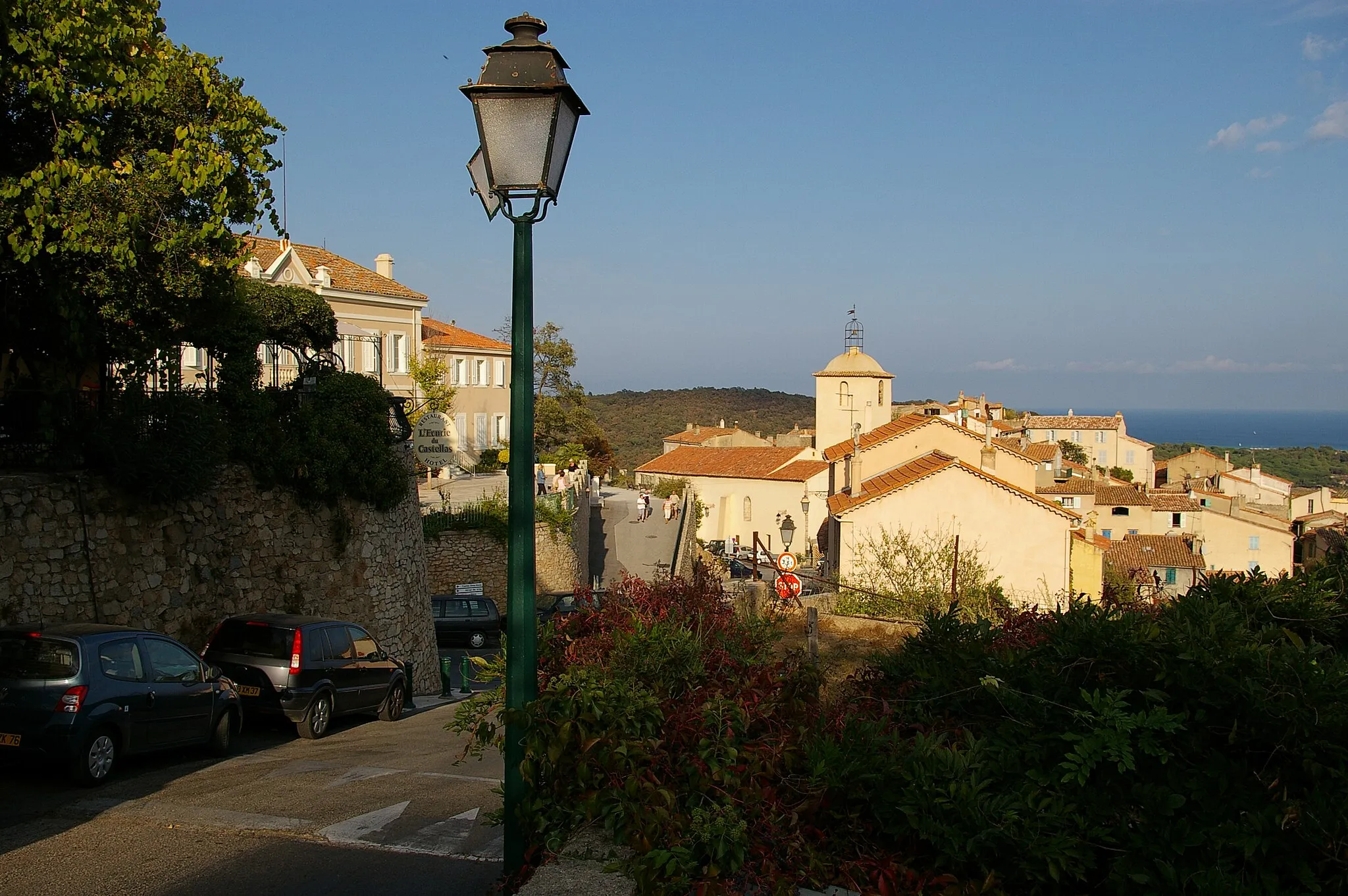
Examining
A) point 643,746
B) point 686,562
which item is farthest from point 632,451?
point 643,746

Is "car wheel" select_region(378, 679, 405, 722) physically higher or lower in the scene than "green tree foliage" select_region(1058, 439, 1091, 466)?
lower

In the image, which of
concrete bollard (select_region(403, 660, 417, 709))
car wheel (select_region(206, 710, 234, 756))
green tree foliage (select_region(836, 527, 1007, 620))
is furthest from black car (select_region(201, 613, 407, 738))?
green tree foliage (select_region(836, 527, 1007, 620))

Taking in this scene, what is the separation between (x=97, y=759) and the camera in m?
8.88

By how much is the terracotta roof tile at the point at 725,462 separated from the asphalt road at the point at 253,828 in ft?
179

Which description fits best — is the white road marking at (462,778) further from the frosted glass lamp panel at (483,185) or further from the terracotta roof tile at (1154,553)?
the terracotta roof tile at (1154,553)

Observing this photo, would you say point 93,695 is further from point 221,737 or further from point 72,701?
point 221,737

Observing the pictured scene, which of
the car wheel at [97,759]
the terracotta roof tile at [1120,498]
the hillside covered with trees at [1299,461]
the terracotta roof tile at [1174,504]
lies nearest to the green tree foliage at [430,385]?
the car wheel at [97,759]

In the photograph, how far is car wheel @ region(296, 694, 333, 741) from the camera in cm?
1261

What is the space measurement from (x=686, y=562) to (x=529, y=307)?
123 ft

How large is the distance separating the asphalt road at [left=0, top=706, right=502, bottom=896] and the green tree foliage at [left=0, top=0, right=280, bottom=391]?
544 centimetres

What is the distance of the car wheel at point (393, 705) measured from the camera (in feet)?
49.4

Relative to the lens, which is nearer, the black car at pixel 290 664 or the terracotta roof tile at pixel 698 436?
the black car at pixel 290 664

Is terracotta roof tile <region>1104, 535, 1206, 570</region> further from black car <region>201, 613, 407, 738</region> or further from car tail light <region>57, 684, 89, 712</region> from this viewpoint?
car tail light <region>57, 684, 89, 712</region>

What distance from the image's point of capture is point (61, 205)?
10.9 metres
